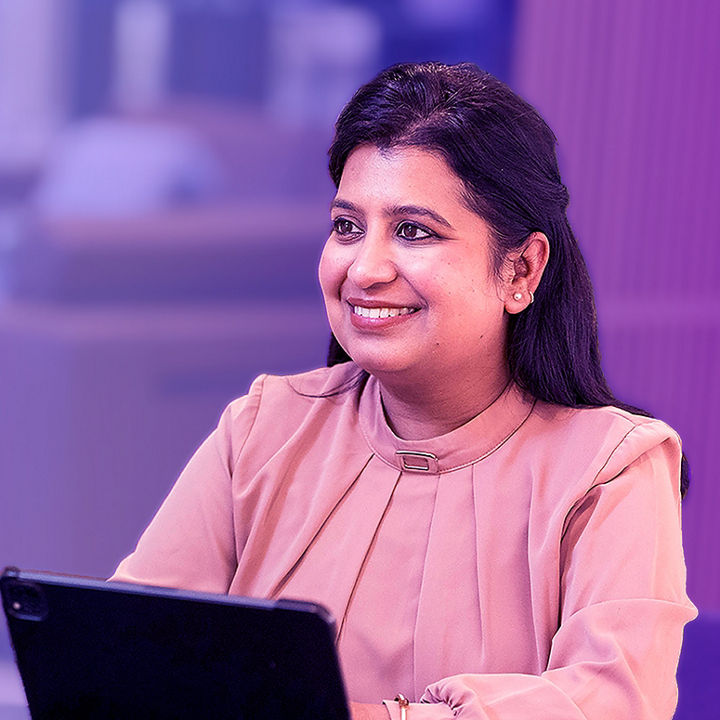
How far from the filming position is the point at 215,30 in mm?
3986

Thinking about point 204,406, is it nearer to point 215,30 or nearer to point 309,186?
point 309,186

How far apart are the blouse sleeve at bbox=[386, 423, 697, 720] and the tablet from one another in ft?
0.90

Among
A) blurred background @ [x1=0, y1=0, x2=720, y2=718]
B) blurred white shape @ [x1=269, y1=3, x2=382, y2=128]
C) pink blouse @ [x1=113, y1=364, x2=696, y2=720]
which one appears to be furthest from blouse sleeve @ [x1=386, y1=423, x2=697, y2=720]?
blurred white shape @ [x1=269, y1=3, x2=382, y2=128]

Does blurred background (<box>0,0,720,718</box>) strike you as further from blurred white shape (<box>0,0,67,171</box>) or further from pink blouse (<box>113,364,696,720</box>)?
pink blouse (<box>113,364,696,720</box>)

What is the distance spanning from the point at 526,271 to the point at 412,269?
0.22 metres

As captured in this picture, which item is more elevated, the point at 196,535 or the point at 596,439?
the point at 596,439

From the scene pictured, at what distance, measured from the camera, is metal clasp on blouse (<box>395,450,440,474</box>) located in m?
1.89

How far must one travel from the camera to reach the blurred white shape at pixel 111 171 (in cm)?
392

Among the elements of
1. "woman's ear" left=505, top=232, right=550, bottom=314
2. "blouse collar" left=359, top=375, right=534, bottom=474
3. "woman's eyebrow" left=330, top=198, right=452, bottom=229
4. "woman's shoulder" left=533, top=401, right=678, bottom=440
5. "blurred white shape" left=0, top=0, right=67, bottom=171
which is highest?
"blurred white shape" left=0, top=0, right=67, bottom=171

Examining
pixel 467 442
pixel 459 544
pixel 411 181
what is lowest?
pixel 459 544

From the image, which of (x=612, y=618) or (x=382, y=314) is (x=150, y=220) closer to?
(x=382, y=314)

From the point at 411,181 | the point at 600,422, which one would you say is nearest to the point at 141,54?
the point at 411,181

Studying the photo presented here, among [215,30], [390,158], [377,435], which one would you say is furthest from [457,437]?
[215,30]

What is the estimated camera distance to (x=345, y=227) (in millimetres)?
1866
